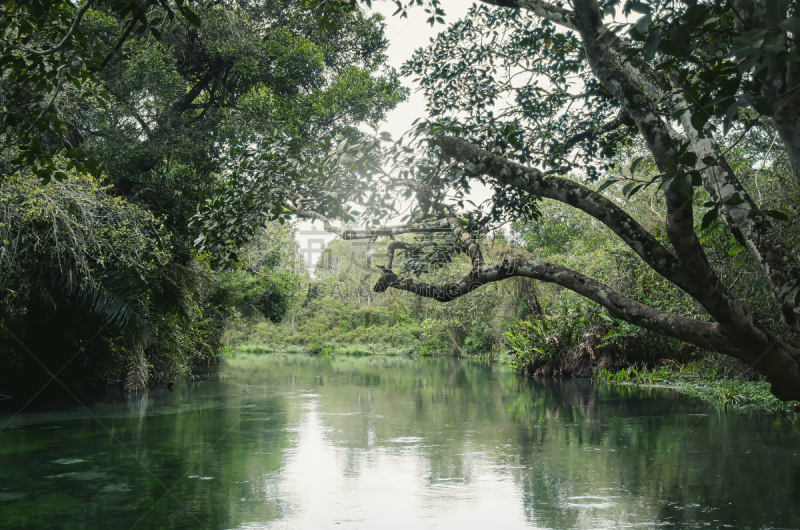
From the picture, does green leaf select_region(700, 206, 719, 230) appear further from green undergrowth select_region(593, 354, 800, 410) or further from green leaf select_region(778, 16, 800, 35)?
green undergrowth select_region(593, 354, 800, 410)

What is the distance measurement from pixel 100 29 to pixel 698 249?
10273mm

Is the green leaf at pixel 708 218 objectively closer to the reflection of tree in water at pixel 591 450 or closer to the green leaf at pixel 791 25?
the green leaf at pixel 791 25

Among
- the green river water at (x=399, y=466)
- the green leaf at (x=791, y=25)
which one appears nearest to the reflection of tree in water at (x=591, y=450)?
the green river water at (x=399, y=466)

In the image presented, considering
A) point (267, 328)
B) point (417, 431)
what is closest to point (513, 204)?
point (417, 431)

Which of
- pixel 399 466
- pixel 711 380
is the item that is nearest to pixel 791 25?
pixel 399 466

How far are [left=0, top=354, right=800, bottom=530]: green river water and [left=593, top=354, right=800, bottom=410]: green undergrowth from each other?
2.70 ft

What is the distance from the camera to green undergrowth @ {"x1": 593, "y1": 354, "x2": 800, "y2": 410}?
10.2 meters

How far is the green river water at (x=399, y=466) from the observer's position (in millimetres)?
4500

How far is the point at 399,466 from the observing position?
603cm

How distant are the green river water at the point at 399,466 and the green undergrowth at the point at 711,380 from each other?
82 centimetres

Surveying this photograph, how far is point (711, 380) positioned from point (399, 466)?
8.55 m

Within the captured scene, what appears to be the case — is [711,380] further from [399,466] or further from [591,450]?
[399,466]

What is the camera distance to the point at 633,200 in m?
18.5

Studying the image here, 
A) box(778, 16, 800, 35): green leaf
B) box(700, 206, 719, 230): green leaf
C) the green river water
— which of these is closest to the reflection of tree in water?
the green river water
